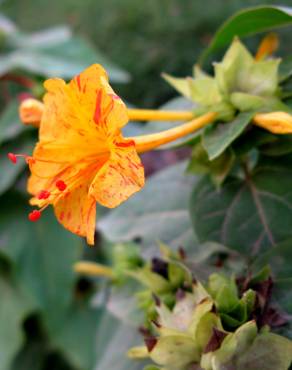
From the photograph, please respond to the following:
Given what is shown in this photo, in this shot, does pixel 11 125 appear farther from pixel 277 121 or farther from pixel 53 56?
pixel 277 121

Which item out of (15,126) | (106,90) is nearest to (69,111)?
(106,90)

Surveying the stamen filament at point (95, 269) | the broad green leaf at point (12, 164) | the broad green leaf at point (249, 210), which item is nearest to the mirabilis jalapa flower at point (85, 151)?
the broad green leaf at point (249, 210)

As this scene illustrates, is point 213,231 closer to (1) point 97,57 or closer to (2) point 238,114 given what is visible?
(2) point 238,114

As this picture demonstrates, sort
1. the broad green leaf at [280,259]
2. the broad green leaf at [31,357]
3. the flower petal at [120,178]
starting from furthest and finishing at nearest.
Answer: the broad green leaf at [31,357], the broad green leaf at [280,259], the flower petal at [120,178]

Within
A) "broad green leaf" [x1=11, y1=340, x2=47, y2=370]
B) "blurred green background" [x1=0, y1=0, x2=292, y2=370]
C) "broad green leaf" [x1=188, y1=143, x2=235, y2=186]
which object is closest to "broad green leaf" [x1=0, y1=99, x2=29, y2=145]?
"blurred green background" [x1=0, y1=0, x2=292, y2=370]

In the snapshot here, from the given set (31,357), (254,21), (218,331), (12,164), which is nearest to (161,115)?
(254,21)

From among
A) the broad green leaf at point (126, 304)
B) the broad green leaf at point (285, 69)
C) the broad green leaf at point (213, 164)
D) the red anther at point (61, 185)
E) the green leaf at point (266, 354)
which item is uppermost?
the broad green leaf at point (285, 69)

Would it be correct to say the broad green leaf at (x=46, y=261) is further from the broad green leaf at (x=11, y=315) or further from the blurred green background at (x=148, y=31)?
the blurred green background at (x=148, y=31)
